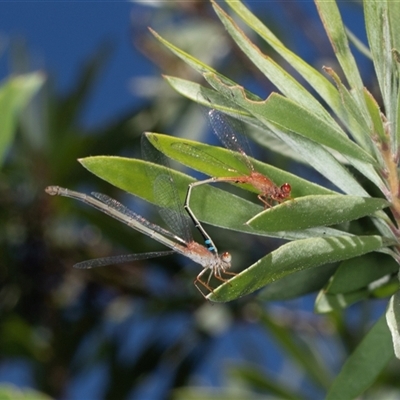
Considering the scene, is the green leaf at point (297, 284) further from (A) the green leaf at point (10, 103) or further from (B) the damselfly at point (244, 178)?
(A) the green leaf at point (10, 103)

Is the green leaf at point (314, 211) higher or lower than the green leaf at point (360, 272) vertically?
higher

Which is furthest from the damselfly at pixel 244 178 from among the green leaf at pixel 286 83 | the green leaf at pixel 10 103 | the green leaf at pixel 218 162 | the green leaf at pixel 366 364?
the green leaf at pixel 10 103

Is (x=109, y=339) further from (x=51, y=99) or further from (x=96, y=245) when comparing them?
(x=51, y=99)

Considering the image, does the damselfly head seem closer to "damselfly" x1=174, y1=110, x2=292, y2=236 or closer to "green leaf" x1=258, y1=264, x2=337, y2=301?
"damselfly" x1=174, y1=110, x2=292, y2=236

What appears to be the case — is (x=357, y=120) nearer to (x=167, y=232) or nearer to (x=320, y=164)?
(x=320, y=164)

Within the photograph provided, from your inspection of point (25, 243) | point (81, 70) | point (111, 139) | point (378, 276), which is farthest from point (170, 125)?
point (378, 276)

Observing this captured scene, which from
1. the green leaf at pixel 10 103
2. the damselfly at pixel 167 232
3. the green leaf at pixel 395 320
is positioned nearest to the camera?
the green leaf at pixel 395 320

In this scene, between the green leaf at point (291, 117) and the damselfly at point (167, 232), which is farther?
the damselfly at point (167, 232)
